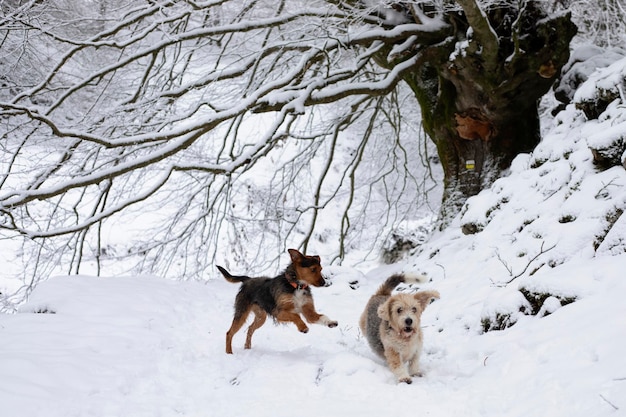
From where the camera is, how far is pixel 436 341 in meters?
5.14

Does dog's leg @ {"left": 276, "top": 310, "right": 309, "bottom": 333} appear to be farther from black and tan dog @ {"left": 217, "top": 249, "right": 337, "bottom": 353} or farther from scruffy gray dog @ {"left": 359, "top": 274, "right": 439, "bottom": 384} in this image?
scruffy gray dog @ {"left": 359, "top": 274, "right": 439, "bottom": 384}

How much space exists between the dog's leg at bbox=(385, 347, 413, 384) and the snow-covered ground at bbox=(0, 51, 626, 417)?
0.34ft

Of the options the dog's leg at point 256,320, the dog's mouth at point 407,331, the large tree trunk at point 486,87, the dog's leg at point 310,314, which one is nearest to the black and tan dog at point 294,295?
the dog's leg at point 310,314

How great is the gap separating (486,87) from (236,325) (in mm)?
5513

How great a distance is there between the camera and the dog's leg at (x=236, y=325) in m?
5.61

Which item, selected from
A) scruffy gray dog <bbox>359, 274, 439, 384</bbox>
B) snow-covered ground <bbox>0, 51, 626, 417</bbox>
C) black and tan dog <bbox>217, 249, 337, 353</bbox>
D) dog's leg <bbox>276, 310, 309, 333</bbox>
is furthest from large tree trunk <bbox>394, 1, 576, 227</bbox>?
dog's leg <bbox>276, 310, 309, 333</bbox>

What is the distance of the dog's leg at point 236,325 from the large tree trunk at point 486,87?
4734 millimetres

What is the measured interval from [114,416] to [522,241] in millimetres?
4523

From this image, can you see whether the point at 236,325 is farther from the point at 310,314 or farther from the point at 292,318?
the point at 310,314

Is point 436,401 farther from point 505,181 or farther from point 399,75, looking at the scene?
point 399,75

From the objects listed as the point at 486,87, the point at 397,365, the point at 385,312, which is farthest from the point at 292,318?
the point at 486,87

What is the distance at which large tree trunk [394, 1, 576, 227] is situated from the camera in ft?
26.3

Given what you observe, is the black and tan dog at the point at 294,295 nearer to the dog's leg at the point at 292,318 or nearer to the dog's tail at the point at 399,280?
the dog's leg at the point at 292,318

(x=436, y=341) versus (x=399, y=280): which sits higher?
(x=399, y=280)
